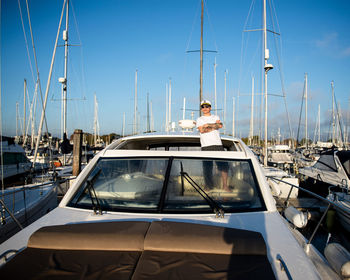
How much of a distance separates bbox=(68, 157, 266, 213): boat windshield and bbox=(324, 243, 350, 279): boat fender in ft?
2.19

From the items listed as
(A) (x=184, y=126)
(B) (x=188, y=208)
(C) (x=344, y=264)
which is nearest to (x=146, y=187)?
(B) (x=188, y=208)

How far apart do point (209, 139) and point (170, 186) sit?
1234mm

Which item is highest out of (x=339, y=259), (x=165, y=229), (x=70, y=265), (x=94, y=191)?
(x=94, y=191)

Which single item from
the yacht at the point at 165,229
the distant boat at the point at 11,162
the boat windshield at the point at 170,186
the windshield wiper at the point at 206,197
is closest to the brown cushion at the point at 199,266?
the yacht at the point at 165,229

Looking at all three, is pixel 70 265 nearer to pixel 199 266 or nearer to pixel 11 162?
pixel 199 266

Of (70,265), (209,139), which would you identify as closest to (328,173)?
(209,139)

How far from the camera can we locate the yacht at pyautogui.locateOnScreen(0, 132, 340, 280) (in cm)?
140

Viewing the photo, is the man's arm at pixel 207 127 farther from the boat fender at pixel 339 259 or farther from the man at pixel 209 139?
the boat fender at pixel 339 259

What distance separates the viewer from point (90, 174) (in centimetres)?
264

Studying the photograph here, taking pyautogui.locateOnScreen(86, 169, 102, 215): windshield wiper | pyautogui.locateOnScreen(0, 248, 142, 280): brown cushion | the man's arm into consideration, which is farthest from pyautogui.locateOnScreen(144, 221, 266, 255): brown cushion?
the man's arm

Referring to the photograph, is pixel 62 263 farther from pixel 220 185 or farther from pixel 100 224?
pixel 220 185

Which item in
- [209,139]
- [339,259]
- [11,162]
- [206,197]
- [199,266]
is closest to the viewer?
[199,266]

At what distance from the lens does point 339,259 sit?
78.1 inches

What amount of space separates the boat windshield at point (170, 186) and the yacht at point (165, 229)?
1 cm
